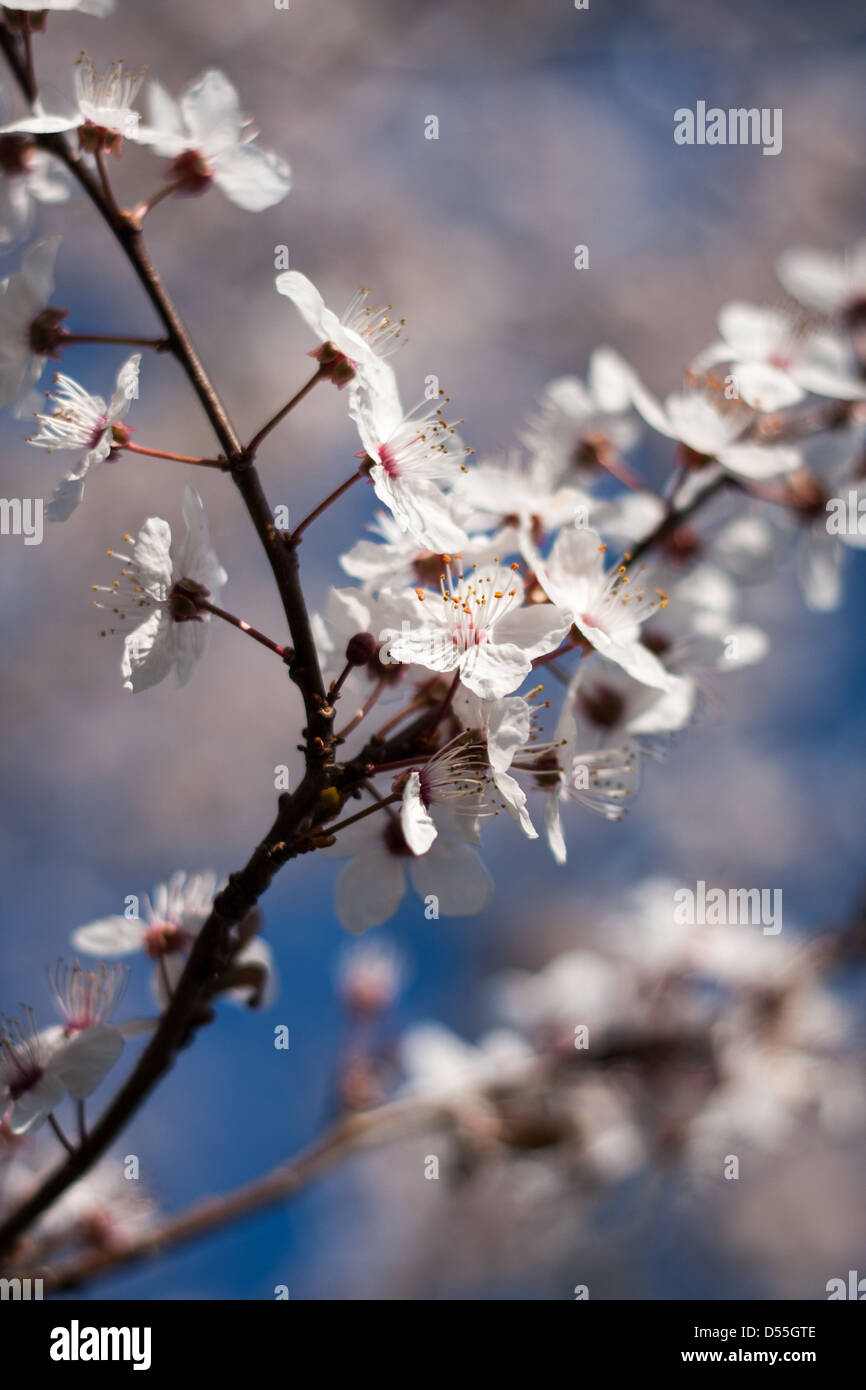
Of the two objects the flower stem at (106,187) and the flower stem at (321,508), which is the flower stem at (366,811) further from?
the flower stem at (106,187)

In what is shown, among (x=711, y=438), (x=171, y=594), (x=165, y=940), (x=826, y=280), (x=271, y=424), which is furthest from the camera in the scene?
(x=826, y=280)

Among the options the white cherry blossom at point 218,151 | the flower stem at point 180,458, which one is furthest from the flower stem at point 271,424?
the white cherry blossom at point 218,151

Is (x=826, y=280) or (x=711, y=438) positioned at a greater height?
(x=826, y=280)

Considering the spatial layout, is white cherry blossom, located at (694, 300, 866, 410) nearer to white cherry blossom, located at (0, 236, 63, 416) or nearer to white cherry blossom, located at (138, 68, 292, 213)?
white cherry blossom, located at (138, 68, 292, 213)

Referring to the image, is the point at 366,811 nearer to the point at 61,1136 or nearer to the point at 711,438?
the point at 61,1136

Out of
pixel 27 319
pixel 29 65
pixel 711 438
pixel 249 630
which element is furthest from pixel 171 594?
pixel 711 438

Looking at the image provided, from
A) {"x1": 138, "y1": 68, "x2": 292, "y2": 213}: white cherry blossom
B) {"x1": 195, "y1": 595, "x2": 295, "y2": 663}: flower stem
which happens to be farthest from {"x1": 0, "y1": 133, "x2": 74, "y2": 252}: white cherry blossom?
{"x1": 195, "y1": 595, "x2": 295, "y2": 663}: flower stem

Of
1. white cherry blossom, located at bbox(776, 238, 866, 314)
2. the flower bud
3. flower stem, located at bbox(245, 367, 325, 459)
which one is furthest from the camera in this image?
white cherry blossom, located at bbox(776, 238, 866, 314)
